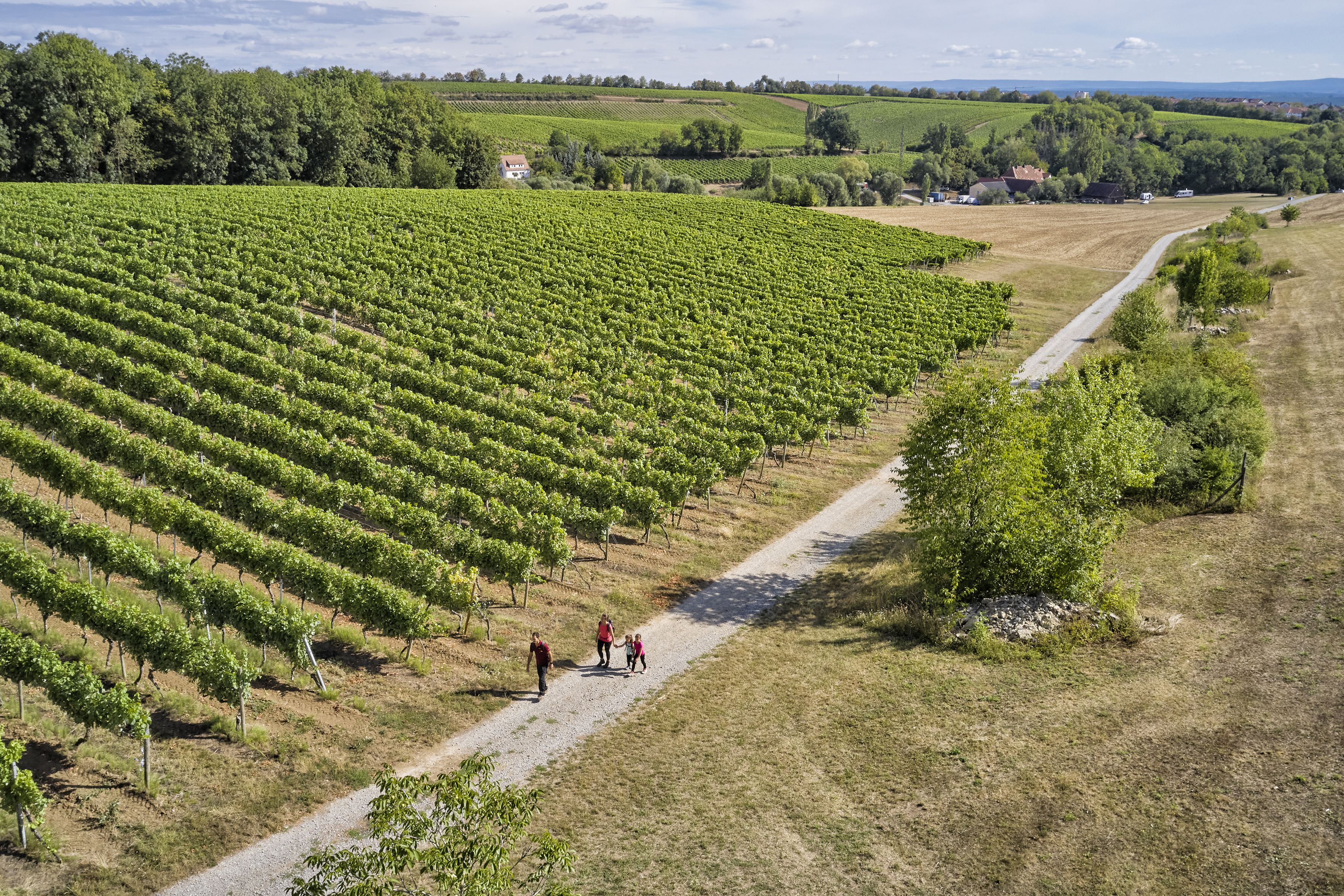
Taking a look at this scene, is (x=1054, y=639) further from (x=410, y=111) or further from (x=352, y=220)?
(x=410, y=111)

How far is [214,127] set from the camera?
99125 millimetres

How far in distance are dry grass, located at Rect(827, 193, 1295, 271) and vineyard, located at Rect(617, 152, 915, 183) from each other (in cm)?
3814

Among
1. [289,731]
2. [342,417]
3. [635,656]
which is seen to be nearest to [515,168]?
[342,417]

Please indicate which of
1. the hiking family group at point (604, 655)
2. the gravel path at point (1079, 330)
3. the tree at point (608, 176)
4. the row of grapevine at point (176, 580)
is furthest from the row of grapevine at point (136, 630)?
the tree at point (608, 176)

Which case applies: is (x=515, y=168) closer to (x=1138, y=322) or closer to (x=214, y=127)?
(x=214, y=127)

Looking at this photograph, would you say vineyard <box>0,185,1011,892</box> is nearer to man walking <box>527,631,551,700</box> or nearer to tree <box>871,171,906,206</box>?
man walking <box>527,631,551,700</box>

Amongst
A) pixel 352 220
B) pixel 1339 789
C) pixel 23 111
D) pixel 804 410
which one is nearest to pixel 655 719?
pixel 1339 789

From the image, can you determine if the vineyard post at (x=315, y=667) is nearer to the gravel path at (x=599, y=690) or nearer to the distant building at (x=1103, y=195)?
the gravel path at (x=599, y=690)

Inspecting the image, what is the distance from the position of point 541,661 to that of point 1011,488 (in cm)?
1446

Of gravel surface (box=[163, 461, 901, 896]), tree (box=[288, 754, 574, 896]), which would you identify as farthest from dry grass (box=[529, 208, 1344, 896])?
tree (box=[288, 754, 574, 896])

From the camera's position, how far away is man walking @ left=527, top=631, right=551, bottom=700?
22328mm

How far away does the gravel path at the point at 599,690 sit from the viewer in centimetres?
1667

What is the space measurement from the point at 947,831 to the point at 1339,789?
7.80 metres

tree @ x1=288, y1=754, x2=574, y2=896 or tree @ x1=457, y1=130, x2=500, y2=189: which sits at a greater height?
tree @ x1=457, y1=130, x2=500, y2=189
